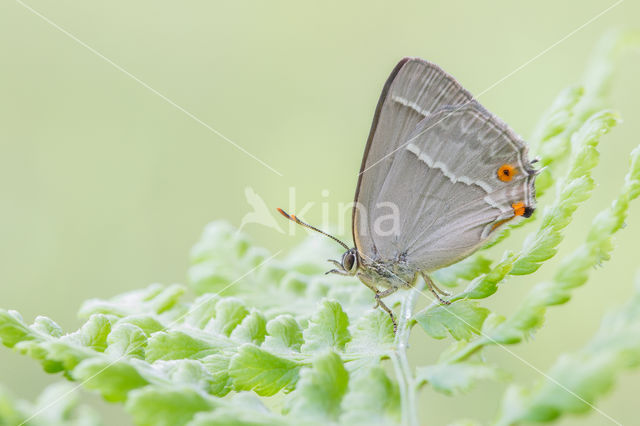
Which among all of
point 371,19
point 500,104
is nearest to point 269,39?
point 371,19

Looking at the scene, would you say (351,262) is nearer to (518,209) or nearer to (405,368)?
(518,209)

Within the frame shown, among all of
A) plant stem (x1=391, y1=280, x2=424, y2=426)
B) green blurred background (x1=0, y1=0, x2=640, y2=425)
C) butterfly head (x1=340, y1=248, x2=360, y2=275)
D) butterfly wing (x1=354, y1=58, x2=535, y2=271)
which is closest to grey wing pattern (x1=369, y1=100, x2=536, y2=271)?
butterfly wing (x1=354, y1=58, x2=535, y2=271)

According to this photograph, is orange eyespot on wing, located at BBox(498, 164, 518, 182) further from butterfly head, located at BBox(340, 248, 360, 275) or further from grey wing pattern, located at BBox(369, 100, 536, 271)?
butterfly head, located at BBox(340, 248, 360, 275)

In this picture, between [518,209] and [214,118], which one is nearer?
[518,209]

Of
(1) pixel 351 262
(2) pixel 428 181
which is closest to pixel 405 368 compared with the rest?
(1) pixel 351 262

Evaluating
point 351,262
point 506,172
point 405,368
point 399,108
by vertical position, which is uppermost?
point 399,108

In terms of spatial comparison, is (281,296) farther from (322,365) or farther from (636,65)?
(636,65)
